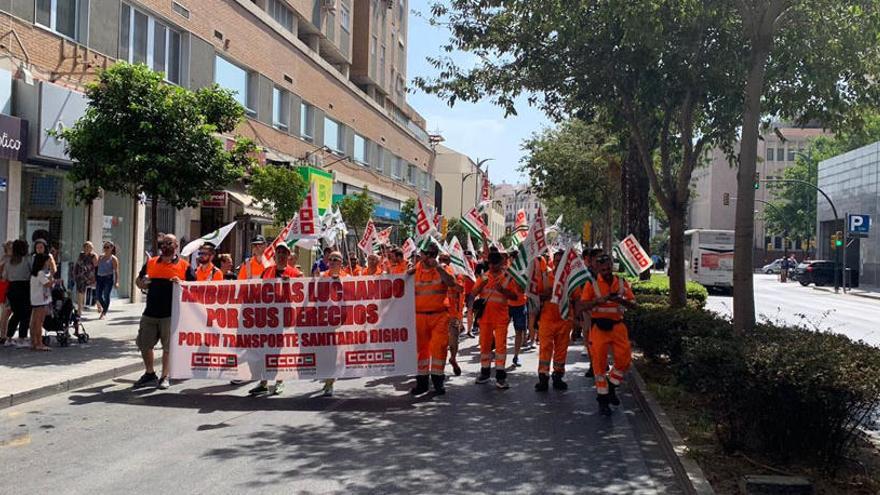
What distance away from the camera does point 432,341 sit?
998 centimetres

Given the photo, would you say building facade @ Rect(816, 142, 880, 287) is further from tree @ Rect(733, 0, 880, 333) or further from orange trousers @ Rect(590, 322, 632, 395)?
orange trousers @ Rect(590, 322, 632, 395)

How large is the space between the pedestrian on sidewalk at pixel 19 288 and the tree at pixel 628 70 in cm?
755

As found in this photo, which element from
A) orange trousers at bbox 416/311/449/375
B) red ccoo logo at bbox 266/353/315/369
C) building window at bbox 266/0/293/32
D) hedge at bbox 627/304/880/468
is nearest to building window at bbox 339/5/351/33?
building window at bbox 266/0/293/32

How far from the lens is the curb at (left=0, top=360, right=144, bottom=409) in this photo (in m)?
8.91

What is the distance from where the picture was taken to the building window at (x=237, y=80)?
2527 centimetres

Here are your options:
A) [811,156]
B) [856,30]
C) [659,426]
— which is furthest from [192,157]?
[811,156]

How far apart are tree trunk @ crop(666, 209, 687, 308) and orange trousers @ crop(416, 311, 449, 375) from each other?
486 cm

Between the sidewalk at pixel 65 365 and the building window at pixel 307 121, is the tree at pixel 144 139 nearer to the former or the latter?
the sidewalk at pixel 65 365

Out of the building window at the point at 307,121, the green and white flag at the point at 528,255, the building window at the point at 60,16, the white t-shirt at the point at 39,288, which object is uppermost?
the building window at the point at 307,121

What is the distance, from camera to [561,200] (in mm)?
40719

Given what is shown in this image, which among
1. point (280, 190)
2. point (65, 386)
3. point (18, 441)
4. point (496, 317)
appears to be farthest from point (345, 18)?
point (18, 441)

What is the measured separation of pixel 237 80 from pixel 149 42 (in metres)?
5.75

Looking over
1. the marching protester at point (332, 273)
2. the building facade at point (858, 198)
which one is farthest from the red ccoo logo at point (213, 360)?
the building facade at point (858, 198)

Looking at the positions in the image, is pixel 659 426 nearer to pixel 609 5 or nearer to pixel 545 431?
pixel 545 431
